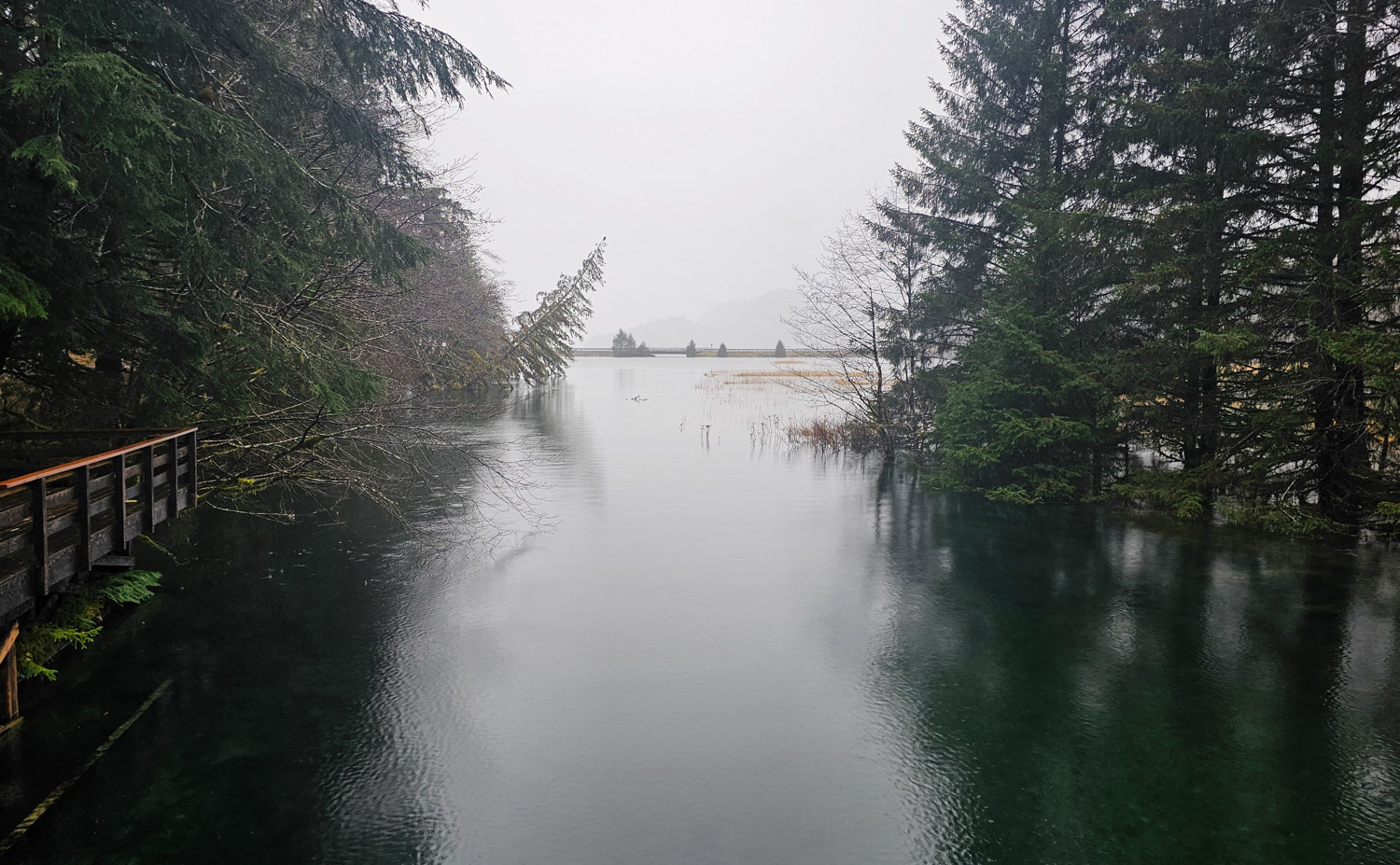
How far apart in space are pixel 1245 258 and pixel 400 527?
13.5 meters

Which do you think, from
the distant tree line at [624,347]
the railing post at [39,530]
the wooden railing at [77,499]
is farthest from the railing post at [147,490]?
the distant tree line at [624,347]

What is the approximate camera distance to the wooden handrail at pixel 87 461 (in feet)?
16.8

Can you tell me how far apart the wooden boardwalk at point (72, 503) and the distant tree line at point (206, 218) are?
2.41 feet

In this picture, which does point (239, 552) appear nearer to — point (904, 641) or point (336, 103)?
point (336, 103)

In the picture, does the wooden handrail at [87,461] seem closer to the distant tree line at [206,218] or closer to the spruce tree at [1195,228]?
the distant tree line at [206,218]

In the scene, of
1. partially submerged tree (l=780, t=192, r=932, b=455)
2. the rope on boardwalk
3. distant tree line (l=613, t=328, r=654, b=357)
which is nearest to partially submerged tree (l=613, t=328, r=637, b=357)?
distant tree line (l=613, t=328, r=654, b=357)

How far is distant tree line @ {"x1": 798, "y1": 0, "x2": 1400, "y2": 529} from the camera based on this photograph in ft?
36.0

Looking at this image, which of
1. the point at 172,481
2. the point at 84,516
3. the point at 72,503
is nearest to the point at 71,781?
the point at 84,516

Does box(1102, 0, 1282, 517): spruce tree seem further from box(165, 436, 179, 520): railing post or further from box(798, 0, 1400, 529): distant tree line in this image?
box(165, 436, 179, 520): railing post

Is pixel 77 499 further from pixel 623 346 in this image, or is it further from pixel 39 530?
pixel 623 346

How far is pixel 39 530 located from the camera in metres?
5.57

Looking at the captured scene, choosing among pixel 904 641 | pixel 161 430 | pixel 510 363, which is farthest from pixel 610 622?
pixel 510 363

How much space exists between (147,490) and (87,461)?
4.41 ft

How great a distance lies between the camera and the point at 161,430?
8.05 m
